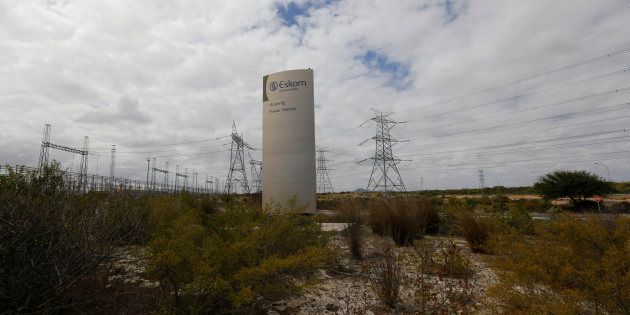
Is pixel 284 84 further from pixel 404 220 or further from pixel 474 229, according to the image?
pixel 474 229

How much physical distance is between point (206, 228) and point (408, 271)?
3485 millimetres

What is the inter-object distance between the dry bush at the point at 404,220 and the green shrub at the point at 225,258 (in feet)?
13.4

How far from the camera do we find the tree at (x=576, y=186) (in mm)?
24000

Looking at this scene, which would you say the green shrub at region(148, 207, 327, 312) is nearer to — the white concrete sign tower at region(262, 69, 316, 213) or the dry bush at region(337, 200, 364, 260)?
the dry bush at region(337, 200, 364, 260)

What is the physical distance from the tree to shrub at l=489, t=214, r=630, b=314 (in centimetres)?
2487

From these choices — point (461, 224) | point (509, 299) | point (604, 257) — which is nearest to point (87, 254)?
point (509, 299)

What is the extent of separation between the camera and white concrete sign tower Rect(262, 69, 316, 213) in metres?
18.0

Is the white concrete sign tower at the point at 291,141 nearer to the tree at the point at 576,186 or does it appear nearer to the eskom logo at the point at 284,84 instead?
the eskom logo at the point at 284,84

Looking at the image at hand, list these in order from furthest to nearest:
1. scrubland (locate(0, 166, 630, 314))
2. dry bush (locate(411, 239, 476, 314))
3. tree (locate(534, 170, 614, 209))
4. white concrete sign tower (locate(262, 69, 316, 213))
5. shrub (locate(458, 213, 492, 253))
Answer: tree (locate(534, 170, 614, 209))
white concrete sign tower (locate(262, 69, 316, 213))
shrub (locate(458, 213, 492, 253))
dry bush (locate(411, 239, 476, 314))
scrubland (locate(0, 166, 630, 314))

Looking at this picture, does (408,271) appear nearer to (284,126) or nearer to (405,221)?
(405,221)

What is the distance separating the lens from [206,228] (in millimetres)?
4375

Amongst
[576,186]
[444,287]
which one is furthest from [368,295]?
[576,186]

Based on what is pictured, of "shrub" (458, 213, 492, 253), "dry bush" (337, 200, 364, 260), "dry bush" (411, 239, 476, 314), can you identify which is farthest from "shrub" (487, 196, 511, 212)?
"dry bush" (411, 239, 476, 314)

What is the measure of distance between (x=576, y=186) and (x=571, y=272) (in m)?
25.8
